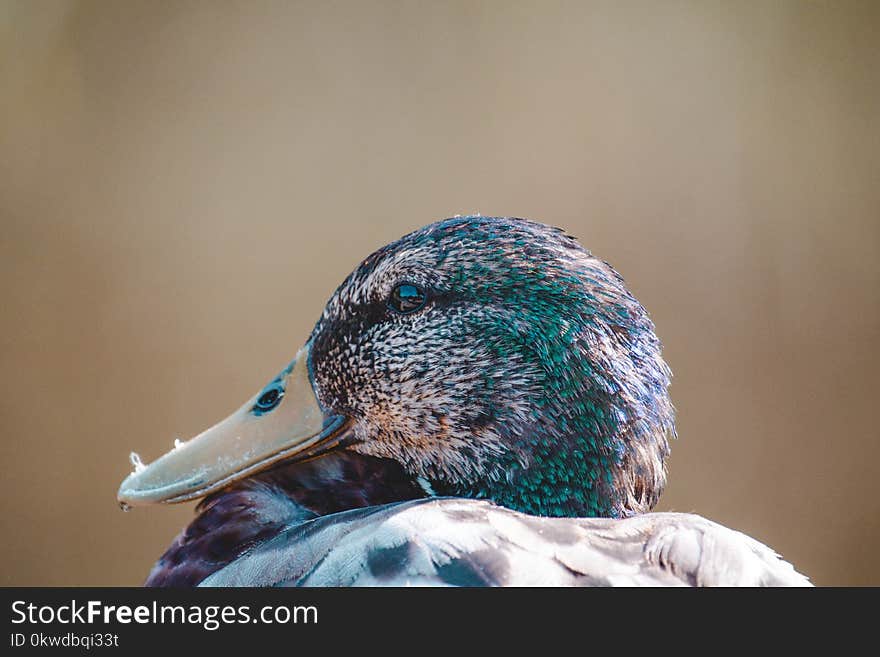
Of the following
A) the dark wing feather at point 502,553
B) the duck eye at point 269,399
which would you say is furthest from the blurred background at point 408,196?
the dark wing feather at point 502,553

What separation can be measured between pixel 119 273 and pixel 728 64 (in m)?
2.14

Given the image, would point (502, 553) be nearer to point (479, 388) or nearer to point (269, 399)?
point (479, 388)

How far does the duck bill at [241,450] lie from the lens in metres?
1.08

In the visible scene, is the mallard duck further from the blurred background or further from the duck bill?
the blurred background

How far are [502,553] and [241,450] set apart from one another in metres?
0.45

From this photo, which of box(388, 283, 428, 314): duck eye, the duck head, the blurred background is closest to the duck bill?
the duck head

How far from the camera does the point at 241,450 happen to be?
110cm

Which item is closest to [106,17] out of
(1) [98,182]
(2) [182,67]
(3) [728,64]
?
(2) [182,67]

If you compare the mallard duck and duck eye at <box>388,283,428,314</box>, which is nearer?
the mallard duck

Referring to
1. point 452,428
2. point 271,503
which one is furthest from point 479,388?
point 271,503

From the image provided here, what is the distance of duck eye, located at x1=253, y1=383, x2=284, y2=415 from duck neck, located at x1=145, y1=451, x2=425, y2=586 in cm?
8

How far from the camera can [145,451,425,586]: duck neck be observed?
0.98 meters

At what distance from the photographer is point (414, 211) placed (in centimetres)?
298

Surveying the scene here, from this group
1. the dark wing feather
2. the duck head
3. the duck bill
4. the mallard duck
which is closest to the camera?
the dark wing feather
